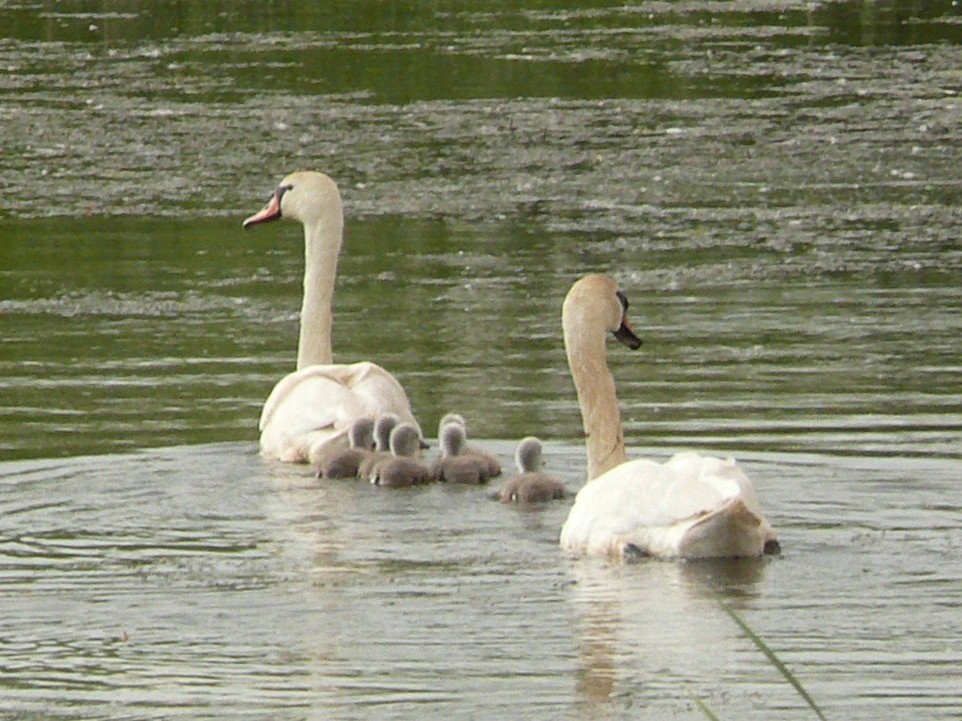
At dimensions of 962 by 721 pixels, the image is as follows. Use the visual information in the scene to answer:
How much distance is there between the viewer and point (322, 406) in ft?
38.8

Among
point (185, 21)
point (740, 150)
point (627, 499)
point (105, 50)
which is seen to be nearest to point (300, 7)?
point (185, 21)

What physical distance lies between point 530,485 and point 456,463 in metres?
0.59

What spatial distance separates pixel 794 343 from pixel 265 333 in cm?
279

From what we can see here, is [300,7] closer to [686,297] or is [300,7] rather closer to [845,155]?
[845,155]

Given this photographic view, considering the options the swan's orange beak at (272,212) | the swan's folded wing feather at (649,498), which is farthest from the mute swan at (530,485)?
the swan's orange beak at (272,212)

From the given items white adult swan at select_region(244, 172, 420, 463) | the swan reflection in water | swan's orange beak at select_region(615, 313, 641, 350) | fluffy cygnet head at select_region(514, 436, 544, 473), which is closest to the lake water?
the swan reflection in water

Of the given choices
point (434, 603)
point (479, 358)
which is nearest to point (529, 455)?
point (434, 603)

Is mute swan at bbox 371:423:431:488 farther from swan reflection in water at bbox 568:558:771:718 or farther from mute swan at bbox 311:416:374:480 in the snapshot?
swan reflection in water at bbox 568:558:771:718

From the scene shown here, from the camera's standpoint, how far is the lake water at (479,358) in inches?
309

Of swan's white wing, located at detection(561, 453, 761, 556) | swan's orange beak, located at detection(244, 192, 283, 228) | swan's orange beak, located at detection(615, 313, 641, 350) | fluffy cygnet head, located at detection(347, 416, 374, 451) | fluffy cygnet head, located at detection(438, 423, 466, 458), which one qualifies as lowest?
fluffy cygnet head, located at detection(347, 416, 374, 451)

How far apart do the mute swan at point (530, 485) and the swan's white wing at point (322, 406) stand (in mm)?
1091

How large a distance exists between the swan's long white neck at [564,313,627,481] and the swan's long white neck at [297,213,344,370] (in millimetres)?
2496

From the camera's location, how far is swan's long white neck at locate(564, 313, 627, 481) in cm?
1024

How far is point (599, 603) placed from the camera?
8.59m
